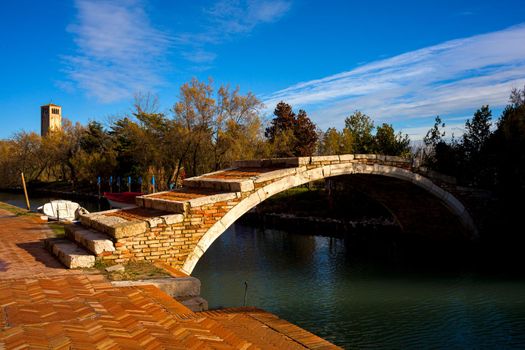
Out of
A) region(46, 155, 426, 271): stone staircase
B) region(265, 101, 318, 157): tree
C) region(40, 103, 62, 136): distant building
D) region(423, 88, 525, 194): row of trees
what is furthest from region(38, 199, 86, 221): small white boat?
region(40, 103, 62, 136): distant building

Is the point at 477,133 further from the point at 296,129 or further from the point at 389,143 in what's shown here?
the point at 296,129

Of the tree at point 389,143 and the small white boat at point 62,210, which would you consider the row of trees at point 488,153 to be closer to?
the tree at point 389,143

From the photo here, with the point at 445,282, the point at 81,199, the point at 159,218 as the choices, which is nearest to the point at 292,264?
the point at 445,282

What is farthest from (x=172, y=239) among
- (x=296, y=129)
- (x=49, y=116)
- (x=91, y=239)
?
(x=49, y=116)

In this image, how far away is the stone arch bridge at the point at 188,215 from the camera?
677cm

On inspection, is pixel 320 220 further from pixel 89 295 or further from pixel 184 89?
pixel 89 295

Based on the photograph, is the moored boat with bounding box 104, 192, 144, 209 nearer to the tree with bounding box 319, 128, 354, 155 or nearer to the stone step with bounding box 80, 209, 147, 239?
the tree with bounding box 319, 128, 354, 155

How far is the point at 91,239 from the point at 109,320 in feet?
10.2

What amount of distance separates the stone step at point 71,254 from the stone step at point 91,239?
0.32 feet

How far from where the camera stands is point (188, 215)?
777 centimetres

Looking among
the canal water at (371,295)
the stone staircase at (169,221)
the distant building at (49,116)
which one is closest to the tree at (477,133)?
the canal water at (371,295)

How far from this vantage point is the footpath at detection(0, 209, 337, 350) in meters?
3.51

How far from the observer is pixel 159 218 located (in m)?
7.34

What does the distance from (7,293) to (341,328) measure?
5605 millimetres
